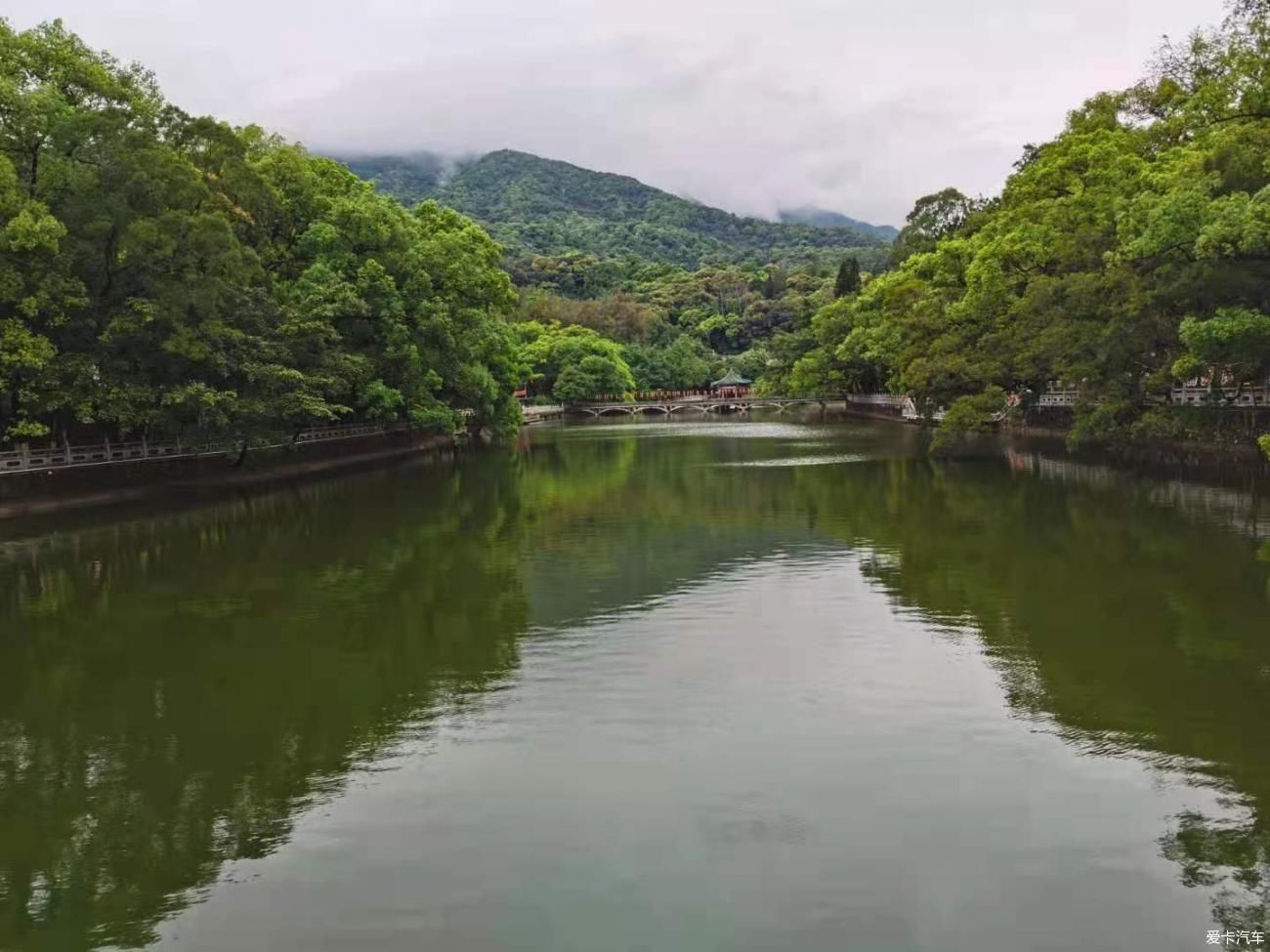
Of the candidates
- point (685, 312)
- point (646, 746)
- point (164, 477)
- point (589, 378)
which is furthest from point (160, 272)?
point (685, 312)

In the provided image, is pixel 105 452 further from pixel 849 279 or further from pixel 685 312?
pixel 685 312

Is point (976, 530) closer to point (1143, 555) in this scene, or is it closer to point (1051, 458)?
point (1143, 555)

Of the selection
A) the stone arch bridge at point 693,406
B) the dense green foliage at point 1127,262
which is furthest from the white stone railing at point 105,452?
the stone arch bridge at point 693,406

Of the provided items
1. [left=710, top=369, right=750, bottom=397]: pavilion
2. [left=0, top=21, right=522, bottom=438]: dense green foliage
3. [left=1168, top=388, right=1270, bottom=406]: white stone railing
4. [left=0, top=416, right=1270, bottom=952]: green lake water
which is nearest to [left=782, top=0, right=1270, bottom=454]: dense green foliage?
[left=1168, top=388, right=1270, bottom=406]: white stone railing

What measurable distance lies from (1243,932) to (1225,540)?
594 inches

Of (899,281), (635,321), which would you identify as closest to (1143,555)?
(899,281)

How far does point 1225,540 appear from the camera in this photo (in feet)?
64.1

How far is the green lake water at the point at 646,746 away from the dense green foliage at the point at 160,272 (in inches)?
347

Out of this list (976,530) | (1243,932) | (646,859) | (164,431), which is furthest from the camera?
(164,431)

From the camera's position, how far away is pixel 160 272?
29.4m

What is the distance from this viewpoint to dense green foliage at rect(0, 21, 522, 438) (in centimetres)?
Result: 2694

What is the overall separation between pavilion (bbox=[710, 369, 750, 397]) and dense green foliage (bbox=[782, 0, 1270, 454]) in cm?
6808

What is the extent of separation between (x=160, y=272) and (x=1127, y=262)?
2785cm

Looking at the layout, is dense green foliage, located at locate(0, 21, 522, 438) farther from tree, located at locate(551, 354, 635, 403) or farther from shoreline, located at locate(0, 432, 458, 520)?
tree, located at locate(551, 354, 635, 403)
